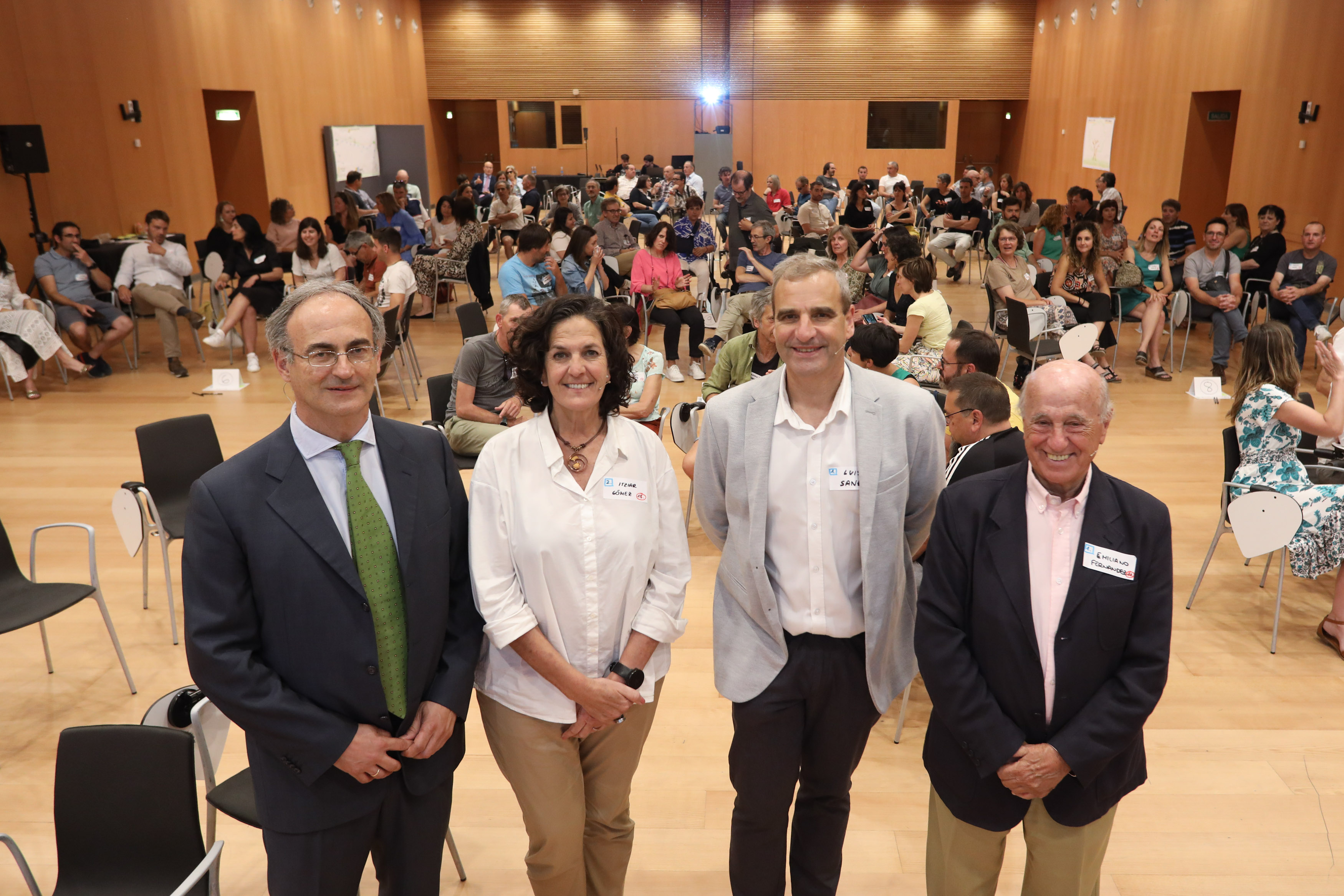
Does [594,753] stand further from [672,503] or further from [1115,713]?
[1115,713]

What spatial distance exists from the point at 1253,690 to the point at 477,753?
2984mm

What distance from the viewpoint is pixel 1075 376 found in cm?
187

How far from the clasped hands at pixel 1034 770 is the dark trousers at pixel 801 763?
340mm

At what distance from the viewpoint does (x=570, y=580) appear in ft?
6.40

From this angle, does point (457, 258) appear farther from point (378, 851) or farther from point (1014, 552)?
point (1014, 552)

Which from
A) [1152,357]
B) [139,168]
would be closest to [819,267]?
[1152,357]

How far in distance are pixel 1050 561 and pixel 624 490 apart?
2.90 feet

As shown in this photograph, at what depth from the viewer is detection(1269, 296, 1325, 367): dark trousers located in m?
7.92

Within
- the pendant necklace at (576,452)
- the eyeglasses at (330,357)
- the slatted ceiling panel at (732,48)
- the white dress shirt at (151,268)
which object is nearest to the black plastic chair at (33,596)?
the eyeglasses at (330,357)

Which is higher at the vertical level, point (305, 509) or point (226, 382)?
point (305, 509)

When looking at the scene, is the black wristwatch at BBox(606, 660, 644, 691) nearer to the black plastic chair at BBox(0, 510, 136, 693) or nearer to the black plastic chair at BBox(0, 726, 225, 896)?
the black plastic chair at BBox(0, 726, 225, 896)

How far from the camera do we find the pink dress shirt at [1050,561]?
1.88m

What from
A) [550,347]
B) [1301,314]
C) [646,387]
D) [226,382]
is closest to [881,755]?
[550,347]

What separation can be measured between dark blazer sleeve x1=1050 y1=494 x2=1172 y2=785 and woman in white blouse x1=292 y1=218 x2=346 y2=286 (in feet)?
26.0
